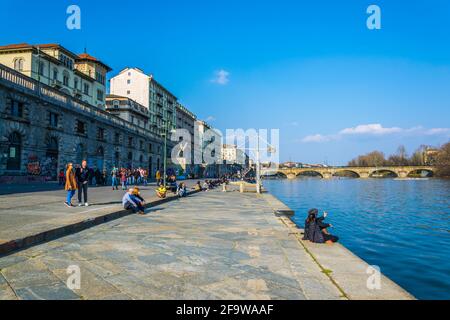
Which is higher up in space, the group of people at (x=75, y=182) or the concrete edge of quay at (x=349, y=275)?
the group of people at (x=75, y=182)

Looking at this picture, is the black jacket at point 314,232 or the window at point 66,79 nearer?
the black jacket at point 314,232

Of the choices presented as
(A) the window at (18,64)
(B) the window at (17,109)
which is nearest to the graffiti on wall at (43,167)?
(B) the window at (17,109)

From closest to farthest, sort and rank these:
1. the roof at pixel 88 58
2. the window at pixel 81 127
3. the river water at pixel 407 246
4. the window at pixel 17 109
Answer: the river water at pixel 407 246 → the window at pixel 17 109 → the window at pixel 81 127 → the roof at pixel 88 58

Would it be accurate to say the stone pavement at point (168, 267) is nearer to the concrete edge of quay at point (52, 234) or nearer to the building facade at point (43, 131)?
the concrete edge of quay at point (52, 234)

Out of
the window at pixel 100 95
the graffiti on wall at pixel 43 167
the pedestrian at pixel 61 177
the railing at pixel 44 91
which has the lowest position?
the pedestrian at pixel 61 177

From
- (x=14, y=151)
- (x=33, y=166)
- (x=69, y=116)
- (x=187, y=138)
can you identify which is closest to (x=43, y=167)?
(x=33, y=166)

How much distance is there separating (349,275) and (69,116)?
29683 mm

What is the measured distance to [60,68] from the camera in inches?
Answer: 1593

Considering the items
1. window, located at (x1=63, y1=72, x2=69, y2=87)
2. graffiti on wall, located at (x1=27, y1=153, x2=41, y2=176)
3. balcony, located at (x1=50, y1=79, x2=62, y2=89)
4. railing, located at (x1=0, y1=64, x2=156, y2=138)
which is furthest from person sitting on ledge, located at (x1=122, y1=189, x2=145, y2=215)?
window, located at (x1=63, y1=72, x2=69, y2=87)

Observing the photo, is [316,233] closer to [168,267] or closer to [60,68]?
[168,267]

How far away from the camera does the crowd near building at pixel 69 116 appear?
2292cm

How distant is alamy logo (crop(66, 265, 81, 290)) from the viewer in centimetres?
416
